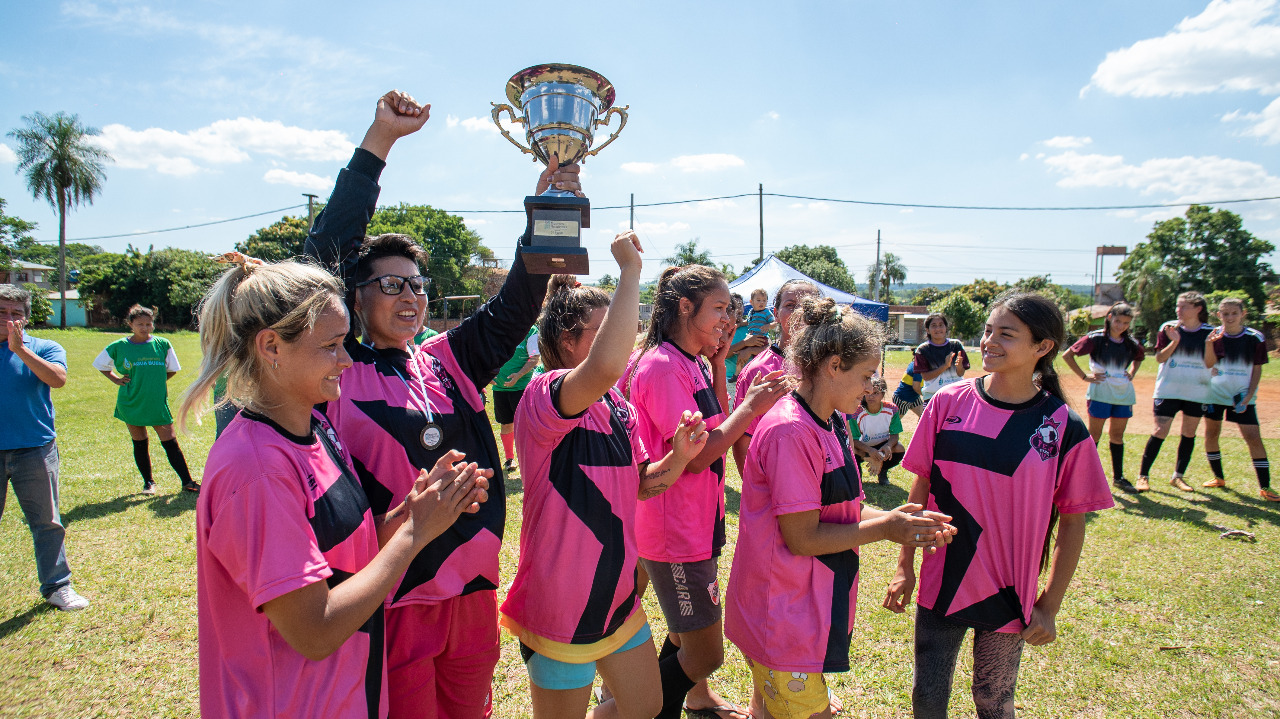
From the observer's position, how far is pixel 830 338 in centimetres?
227

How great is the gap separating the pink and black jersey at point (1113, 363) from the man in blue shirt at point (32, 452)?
9524 mm

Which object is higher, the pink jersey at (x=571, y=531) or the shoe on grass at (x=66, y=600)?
the pink jersey at (x=571, y=531)

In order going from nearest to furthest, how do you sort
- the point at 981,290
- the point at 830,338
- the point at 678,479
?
the point at 830,338
the point at 678,479
the point at 981,290

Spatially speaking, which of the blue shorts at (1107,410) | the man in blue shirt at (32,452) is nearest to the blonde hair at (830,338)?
the man in blue shirt at (32,452)

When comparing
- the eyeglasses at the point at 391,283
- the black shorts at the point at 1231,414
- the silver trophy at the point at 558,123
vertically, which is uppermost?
the silver trophy at the point at 558,123

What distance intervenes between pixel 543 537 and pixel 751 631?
85 centimetres

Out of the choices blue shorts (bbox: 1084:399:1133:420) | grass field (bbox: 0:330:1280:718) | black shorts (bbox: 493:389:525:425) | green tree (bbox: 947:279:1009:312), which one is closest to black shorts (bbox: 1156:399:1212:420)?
blue shorts (bbox: 1084:399:1133:420)

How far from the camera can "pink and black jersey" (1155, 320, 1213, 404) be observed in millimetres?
6699

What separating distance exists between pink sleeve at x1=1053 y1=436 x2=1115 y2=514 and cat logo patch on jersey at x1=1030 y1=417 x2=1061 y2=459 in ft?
0.23

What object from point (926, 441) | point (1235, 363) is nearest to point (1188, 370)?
point (1235, 363)

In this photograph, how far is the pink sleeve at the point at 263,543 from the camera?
4.12ft

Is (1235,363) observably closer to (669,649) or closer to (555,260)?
(669,649)

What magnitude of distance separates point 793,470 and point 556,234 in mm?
1219

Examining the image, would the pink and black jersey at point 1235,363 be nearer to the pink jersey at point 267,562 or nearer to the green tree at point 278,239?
the pink jersey at point 267,562
